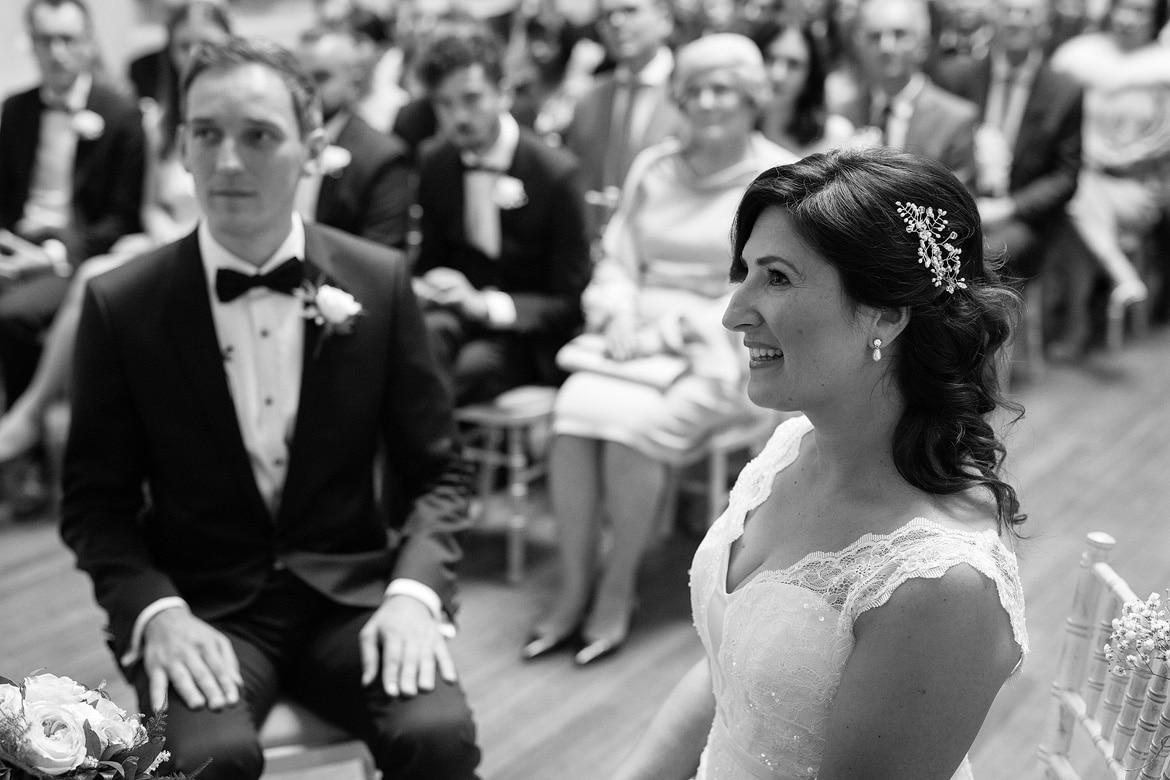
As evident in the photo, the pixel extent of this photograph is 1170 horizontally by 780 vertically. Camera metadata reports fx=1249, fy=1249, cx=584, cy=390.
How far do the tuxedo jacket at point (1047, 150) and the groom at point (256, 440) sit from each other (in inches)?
165

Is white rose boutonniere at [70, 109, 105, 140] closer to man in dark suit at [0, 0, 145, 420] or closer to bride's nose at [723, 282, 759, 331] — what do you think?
man in dark suit at [0, 0, 145, 420]

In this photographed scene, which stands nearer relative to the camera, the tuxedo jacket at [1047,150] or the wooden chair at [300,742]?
the wooden chair at [300,742]

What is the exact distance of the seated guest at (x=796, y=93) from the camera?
191 inches

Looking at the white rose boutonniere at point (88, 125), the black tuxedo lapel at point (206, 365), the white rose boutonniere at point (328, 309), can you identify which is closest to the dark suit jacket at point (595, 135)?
the white rose boutonniere at point (88, 125)

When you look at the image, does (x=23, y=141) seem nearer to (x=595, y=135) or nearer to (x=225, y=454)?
(x=595, y=135)

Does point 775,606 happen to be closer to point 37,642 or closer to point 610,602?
point 610,602

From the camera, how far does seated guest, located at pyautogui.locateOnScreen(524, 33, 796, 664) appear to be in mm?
3531

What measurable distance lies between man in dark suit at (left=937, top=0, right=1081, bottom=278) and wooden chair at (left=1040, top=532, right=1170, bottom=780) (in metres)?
3.76

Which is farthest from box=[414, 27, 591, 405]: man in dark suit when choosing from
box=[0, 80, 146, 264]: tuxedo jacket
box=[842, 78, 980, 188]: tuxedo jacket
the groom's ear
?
box=[842, 78, 980, 188]: tuxedo jacket

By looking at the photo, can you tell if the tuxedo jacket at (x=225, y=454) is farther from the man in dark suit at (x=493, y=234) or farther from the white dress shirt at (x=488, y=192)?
the white dress shirt at (x=488, y=192)

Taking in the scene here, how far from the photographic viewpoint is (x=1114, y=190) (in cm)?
611

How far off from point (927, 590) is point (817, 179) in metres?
0.52

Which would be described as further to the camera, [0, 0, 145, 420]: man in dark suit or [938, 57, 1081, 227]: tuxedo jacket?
[938, 57, 1081, 227]: tuxedo jacket

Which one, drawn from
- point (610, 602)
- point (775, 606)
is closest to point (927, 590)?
point (775, 606)
